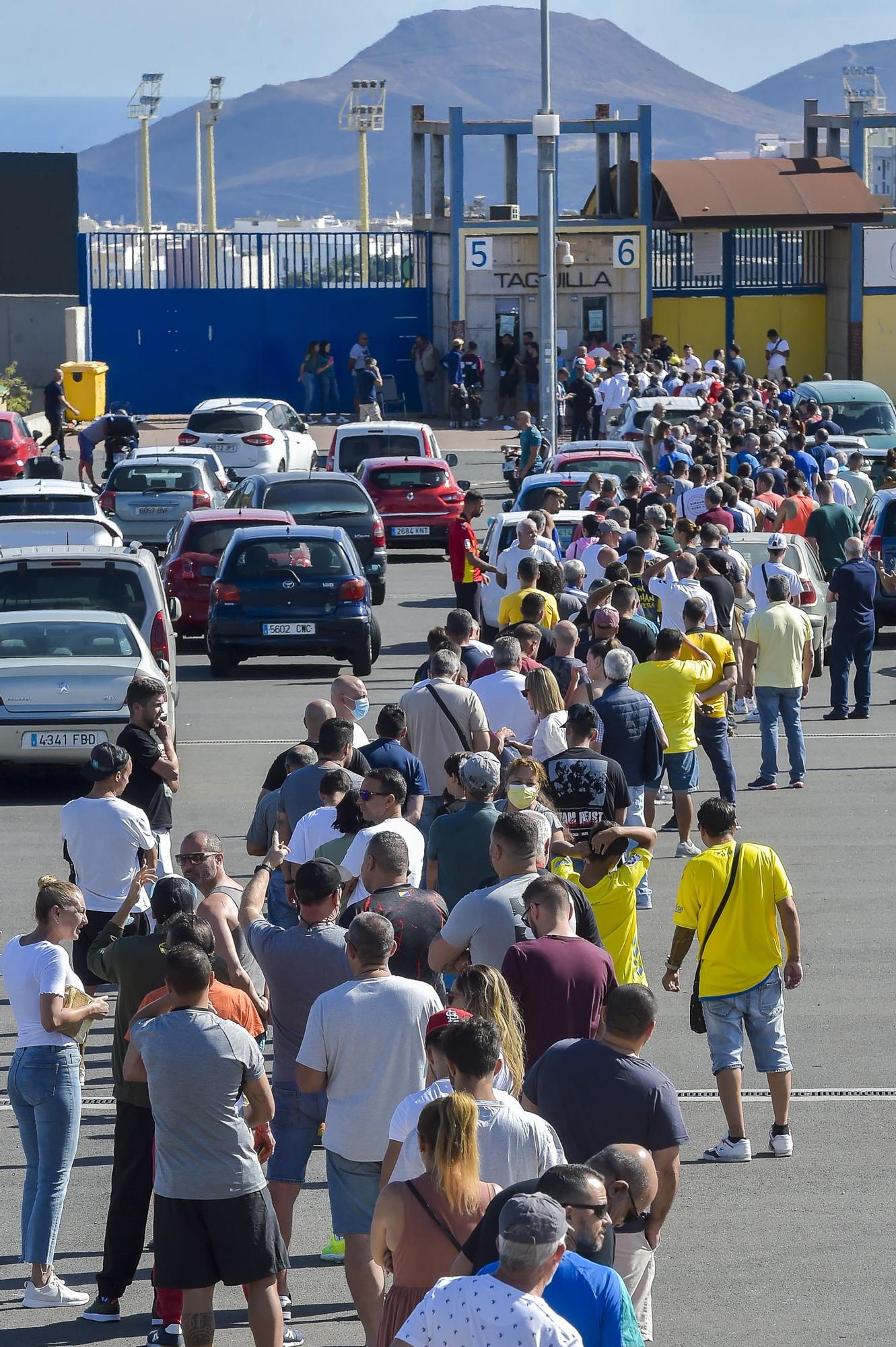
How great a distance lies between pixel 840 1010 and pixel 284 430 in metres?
25.8

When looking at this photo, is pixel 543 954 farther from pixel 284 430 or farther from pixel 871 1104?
pixel 284 430

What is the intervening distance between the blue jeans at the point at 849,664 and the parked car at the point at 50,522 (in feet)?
20.9

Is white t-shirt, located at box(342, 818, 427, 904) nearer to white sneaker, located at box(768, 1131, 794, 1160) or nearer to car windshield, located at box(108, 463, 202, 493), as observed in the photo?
white sneaker, located at box(768, 1131, 794, 1160)

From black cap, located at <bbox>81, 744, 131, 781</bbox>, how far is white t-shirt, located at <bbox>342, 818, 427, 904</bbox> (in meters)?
1.26

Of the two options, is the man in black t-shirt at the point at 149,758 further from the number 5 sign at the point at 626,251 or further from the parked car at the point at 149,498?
the number 5 sign at the point at 626,251

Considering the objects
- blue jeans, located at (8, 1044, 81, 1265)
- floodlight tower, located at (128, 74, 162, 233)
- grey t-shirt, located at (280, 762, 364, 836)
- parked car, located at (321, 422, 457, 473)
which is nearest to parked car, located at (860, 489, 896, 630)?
parked car, located at (321, 422, 457, 473)

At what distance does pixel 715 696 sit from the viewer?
13.7m

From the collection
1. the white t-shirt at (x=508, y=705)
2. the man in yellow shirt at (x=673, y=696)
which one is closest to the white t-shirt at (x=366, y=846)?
the white t-shirt at (x=508, y=705)

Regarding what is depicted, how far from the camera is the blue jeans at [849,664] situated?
1783cm

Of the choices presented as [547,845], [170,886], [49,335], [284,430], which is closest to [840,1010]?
[547,845]

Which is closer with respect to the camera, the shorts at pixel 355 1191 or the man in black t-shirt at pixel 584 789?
the shorts at pixel 355 1191

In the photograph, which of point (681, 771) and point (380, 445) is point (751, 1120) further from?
point (380, 445)

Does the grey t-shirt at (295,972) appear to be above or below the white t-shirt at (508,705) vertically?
below

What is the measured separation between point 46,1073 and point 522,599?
7.34 metres
